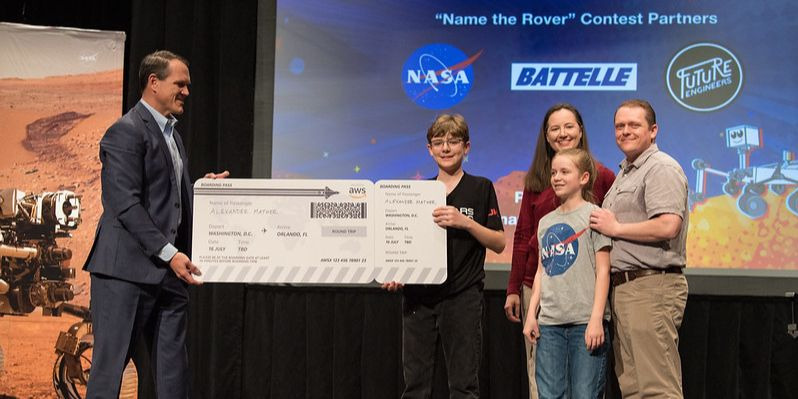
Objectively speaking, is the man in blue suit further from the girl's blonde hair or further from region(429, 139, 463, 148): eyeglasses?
the girl's blonde hair

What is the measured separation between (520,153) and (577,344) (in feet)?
5.96

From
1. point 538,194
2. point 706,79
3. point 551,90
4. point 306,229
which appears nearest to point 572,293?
point 538,194

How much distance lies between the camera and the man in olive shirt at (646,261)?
271cm

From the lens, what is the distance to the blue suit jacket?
279cm

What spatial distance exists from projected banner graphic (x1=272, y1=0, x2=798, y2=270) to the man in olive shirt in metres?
1.50

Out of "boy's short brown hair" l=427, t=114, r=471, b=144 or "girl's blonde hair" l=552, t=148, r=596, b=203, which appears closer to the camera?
"girl's blonde hair" l=552, t=148, r=596, b=203

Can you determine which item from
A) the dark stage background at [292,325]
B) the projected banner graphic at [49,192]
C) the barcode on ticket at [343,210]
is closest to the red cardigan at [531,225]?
the barcode on ticket at [343,210]

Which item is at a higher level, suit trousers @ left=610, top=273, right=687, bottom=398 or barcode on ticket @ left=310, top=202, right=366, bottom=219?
barcode on ticket @ left=310, top=202, right=366, bottom=219

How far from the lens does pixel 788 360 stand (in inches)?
163

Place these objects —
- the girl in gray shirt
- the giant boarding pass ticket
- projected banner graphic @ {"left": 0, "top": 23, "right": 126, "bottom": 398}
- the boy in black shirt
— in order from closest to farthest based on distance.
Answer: the girl in gray shirt, the boy in black shirt, the giant boarding pass ticket, projected banner graphic @ {"left": 0, "top": 23, "right": 126, "bottom": 398}

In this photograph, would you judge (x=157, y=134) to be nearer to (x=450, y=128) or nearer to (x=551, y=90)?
(x=450, y=128)

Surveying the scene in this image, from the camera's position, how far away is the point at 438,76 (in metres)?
4.46

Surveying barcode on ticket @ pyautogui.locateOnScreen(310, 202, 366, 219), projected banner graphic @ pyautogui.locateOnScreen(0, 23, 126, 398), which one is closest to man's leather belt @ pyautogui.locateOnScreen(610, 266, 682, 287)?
barcode on ticket @ pyautogui.locateOnScreen(310, 202, 366, 219)

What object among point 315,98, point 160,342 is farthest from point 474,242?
point 315,98
